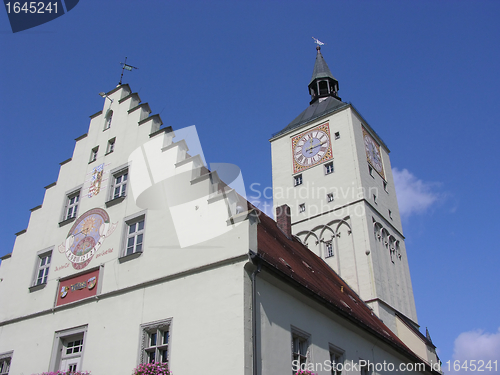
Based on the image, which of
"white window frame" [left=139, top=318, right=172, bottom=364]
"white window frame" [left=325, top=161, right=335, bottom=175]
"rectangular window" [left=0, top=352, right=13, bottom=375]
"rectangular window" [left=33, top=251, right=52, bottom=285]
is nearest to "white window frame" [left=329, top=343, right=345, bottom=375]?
"white window frame" [left=139, top=318, right=172, bottom=364]

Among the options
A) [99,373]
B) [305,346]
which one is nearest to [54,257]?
[99,373]

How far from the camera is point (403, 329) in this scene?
25906 mm

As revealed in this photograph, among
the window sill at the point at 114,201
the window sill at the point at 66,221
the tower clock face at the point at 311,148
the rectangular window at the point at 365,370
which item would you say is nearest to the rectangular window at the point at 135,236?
the window sill at the point at 114,201

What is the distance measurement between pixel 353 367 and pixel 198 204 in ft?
24.8

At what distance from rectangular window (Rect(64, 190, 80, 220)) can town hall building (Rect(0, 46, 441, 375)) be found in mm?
53

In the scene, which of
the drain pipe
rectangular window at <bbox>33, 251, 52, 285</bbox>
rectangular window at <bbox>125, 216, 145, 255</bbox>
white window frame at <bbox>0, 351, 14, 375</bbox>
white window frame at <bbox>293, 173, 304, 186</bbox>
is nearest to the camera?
the drain pipe

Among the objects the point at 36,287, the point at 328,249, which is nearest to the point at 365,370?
the point at 328,249

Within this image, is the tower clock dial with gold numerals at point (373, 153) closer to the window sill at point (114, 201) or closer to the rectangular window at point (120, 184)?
the rectangular window at point (120, 184)

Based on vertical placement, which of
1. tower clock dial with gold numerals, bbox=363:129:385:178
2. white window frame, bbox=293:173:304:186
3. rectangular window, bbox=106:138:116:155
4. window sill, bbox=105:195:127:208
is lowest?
window sill, bbox=105:195:127:208

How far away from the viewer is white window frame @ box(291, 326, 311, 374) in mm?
14184

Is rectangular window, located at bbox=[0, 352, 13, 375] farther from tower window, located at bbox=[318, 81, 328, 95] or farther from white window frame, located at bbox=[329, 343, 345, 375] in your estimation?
tower window, located at bbox=[318, 81, 328, 95]

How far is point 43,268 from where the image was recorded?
17.8 m

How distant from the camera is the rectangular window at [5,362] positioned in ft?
53.6

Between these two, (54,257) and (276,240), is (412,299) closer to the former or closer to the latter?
(276,240)
